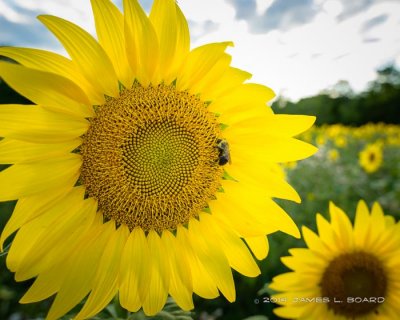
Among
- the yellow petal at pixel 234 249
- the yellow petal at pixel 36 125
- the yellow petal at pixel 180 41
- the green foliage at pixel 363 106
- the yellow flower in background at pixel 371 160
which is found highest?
the green foliage at pixel 363 106

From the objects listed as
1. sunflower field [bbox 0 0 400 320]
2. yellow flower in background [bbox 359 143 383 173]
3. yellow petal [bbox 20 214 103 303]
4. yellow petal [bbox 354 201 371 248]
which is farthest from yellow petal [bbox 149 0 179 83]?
yellow flower in background [bbox 359 143 383 173]

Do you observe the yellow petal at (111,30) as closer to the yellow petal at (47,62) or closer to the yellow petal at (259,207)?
the yellow petal at (47,62)

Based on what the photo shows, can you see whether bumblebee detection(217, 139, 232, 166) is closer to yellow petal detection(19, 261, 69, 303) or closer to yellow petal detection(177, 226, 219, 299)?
yellow petal detection(177, 226, 219, 299)

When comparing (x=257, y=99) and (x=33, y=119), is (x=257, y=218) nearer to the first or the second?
(x=257, y=99)

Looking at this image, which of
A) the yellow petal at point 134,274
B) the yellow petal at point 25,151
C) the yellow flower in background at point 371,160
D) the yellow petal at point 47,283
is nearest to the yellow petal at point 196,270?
the yellow petal at point 134,274

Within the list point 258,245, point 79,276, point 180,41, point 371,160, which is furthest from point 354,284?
point 371,160

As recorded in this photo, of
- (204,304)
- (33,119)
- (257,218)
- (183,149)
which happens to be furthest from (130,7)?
(204,304)
